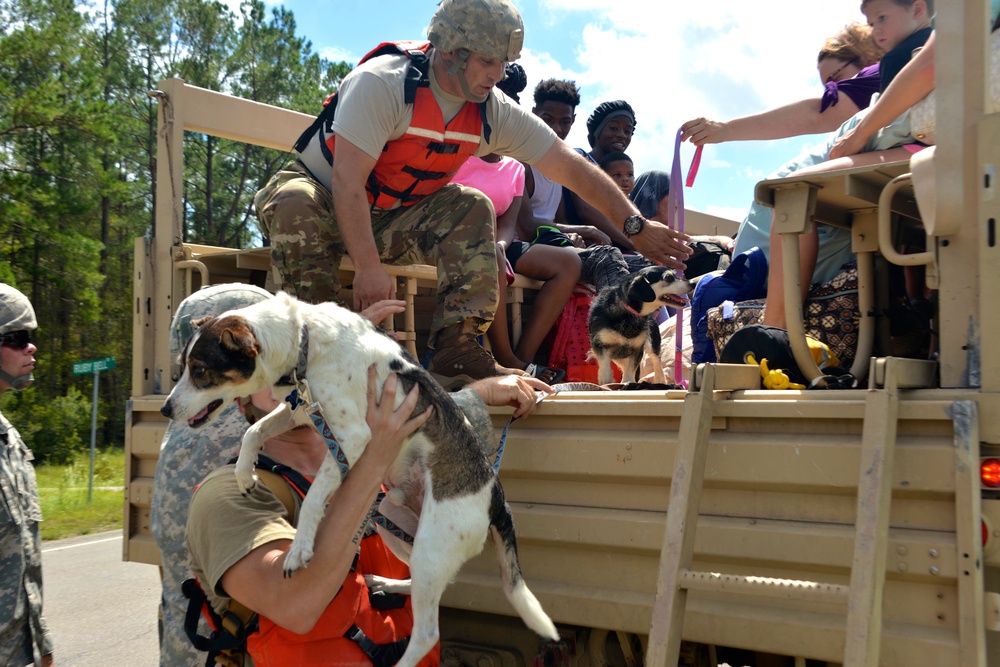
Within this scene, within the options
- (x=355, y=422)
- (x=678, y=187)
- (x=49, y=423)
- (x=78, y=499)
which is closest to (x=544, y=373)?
(x=678, y=187)

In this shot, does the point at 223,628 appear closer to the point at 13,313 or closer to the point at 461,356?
the point at 461,356

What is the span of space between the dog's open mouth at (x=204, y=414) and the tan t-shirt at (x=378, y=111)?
1377 millimetres

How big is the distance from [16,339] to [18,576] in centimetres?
94

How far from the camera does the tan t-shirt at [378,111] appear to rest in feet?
10.8

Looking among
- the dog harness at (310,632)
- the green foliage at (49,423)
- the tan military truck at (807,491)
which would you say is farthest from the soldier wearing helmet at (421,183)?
the green foliage at (49,423)

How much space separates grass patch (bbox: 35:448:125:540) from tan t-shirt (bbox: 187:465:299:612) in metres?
8.49

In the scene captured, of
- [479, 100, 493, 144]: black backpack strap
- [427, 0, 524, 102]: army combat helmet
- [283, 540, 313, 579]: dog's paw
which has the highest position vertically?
[427, 0, 524, 102]: army combat helmet

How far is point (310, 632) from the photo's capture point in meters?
2.15

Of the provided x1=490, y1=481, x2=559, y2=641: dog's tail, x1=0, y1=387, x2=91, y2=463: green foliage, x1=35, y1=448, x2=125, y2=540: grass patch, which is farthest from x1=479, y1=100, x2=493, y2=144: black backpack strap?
x1=0, y1=387, x2=91, y2=463: green foliage

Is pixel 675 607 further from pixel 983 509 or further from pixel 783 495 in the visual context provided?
pixel 983 509

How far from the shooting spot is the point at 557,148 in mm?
3967

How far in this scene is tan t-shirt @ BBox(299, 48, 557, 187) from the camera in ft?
10.8

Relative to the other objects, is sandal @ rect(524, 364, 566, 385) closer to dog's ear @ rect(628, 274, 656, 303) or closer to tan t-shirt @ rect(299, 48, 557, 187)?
dog's ear @ rect(628, 274, 656, 303)

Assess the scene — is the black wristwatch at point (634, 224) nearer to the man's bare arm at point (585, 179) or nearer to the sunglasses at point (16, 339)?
the man's bare arm at point (585, 179)
